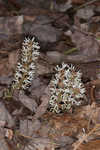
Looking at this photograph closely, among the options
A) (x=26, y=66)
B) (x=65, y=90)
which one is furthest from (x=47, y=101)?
(x=26, y=66)

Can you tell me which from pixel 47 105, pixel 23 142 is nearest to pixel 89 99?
pixel 47 105

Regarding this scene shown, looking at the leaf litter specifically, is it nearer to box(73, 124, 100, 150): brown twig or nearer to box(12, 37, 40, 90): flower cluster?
box(73, 124, 100, 150): brown twig

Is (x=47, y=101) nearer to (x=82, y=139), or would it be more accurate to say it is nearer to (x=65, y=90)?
(x=65, y=90)

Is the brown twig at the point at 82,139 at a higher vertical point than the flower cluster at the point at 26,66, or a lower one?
lower

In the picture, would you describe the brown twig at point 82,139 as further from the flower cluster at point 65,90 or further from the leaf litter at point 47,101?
the flower cluster at point 65,90

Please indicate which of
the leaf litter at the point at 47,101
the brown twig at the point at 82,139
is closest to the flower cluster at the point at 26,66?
the leaf litter at the point at 47,101

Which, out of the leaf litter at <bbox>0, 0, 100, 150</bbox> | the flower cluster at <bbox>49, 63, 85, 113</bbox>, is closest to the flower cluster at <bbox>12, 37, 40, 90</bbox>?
the leaf litter at <bbox>0, 0, 100, 150</bbox>
